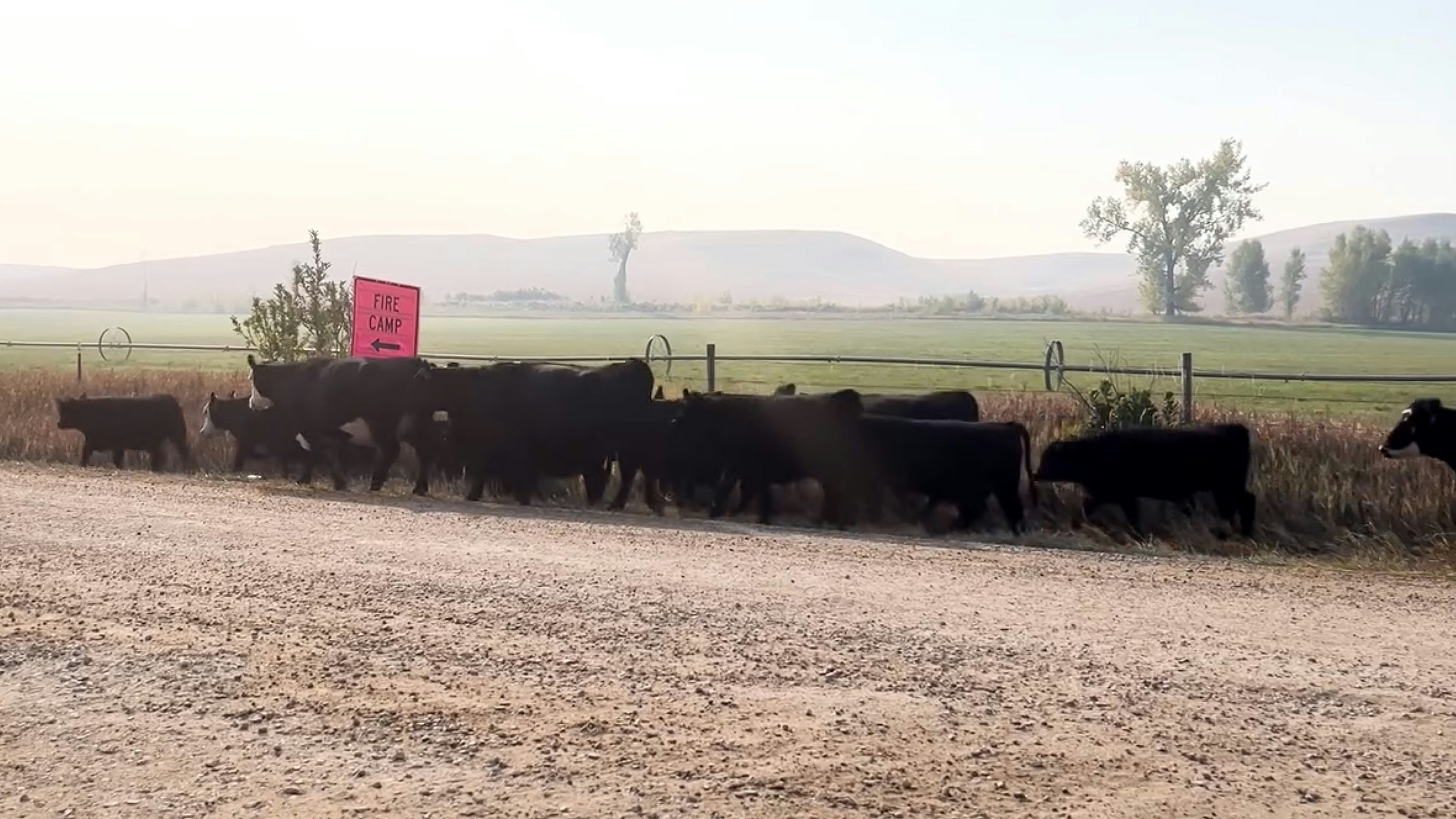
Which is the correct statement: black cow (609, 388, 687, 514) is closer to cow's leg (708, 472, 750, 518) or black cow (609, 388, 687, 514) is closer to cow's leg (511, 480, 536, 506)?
cow's leg (708, 472, 750, 518)

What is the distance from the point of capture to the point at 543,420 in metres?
16.9

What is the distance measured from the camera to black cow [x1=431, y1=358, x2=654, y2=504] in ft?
54.4

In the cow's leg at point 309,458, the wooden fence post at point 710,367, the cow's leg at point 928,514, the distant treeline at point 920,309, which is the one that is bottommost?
the cow's leg at point 928,514

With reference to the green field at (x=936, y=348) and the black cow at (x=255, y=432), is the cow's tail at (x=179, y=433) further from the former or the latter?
the green field at (x=936, y=348)

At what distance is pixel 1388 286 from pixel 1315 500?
4442 inches

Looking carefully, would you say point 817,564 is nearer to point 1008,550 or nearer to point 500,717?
point 1008,550

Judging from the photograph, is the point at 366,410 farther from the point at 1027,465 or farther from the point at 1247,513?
the point at 1247,513

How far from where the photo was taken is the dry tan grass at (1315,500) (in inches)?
533

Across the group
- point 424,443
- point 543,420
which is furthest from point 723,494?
point 424,443

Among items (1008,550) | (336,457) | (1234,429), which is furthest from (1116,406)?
(336,457)

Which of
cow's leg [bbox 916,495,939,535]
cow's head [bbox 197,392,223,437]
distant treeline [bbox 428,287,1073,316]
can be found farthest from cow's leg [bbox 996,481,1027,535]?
distant treeline [bbox 428,287,1073,316]

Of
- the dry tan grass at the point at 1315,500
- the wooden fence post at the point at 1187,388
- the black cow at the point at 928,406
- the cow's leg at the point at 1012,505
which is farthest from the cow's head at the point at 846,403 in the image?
the wooden fence post at the point at 1187,388

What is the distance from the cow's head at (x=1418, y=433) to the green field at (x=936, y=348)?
16.5 ft

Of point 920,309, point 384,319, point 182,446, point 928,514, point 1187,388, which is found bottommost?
point 928,514
